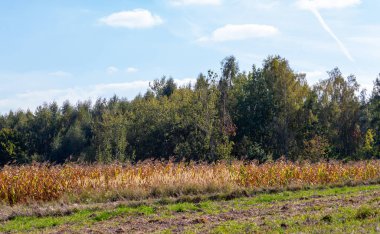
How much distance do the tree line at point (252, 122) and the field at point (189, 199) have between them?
15421 mm

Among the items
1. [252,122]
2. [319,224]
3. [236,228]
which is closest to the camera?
[319,224]

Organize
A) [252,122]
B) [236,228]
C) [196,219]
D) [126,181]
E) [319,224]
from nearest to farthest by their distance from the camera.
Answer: [319,224], [236,228], [196,219], [126,181], [252,122]

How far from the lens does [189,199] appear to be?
1678 cm

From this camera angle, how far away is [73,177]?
18.6 m

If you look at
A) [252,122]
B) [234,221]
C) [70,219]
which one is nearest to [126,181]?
[70,219]

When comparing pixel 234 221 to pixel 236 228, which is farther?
pixel 234 221

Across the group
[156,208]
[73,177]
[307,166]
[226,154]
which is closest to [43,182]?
[73,177]

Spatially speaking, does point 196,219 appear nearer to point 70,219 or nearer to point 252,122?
point 70,219

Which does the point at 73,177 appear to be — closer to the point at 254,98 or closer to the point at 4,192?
the point at 4,192

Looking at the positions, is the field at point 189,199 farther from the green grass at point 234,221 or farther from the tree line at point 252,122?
the tree line at point 252,122

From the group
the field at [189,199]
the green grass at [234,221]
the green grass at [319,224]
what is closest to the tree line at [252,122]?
the field at [189,199]

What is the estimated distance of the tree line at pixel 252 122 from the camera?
1567 inches

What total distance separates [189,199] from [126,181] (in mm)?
3016

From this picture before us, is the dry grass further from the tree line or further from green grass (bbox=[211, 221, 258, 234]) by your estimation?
the tree line
